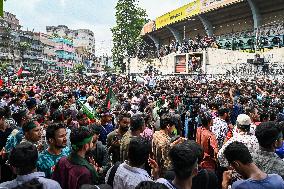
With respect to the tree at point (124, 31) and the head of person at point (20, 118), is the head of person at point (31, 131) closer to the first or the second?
the head of person at point (20, 118)

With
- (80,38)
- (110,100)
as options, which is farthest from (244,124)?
(80,38)

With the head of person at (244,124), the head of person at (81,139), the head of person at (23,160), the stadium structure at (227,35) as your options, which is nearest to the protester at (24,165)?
the head of person at (23,160)

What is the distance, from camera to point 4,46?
6919 cm

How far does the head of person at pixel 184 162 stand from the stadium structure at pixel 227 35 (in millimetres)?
20721

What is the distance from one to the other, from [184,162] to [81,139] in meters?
1.15

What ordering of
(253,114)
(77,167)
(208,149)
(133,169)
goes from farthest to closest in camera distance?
(253,114) → (208,149) → (77,167) → (133,169)

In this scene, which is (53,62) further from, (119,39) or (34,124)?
(34,124)

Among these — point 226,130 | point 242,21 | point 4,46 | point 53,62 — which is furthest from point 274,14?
point 53,62

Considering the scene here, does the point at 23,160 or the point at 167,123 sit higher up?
the point at 167,123

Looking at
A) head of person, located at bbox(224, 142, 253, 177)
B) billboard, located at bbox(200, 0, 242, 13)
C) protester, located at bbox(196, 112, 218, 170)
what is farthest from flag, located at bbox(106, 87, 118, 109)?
billboard, located at bbox(200, 0, 242, 13)

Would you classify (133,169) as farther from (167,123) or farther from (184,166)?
(167,123)

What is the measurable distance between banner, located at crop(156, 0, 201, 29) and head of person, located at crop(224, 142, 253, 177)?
3600cm

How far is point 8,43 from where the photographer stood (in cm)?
7050

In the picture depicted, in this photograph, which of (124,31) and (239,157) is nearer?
(239,157)
